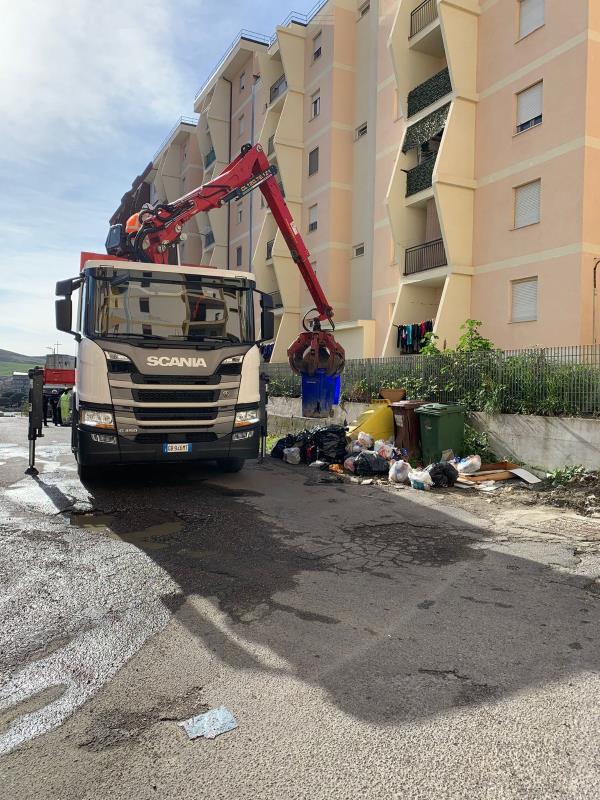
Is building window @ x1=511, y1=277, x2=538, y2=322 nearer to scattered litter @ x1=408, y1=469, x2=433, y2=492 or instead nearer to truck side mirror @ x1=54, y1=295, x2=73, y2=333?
scattered litter @ x1=408, y1=469, x2=433, y2=492

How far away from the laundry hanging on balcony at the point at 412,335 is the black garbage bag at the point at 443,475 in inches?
412

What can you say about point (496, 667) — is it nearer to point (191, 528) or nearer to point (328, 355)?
point (191, 528)

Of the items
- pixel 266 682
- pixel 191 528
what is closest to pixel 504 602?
pixel 266 682

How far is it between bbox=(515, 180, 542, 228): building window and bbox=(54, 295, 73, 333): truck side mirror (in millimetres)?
13117

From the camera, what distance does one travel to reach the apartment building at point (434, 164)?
15.3m

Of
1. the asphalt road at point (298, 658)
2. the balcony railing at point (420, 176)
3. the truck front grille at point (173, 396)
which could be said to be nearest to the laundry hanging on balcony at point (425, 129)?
the balcony railing at point (420, 176)

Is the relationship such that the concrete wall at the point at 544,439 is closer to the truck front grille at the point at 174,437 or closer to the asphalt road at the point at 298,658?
the asphalt road at the point at 298,658

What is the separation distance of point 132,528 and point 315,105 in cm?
2517

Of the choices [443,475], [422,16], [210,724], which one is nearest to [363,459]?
[443,475]

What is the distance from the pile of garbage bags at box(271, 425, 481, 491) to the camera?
30.1 feet

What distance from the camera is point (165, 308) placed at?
7.93 metres

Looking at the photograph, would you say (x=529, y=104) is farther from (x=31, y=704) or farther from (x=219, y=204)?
(x=31, y=704)

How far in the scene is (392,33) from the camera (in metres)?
20.0

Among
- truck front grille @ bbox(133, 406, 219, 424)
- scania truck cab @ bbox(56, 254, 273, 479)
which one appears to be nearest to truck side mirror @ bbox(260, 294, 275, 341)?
scania truck cab @ bbox(56, 254, 273, 479)
